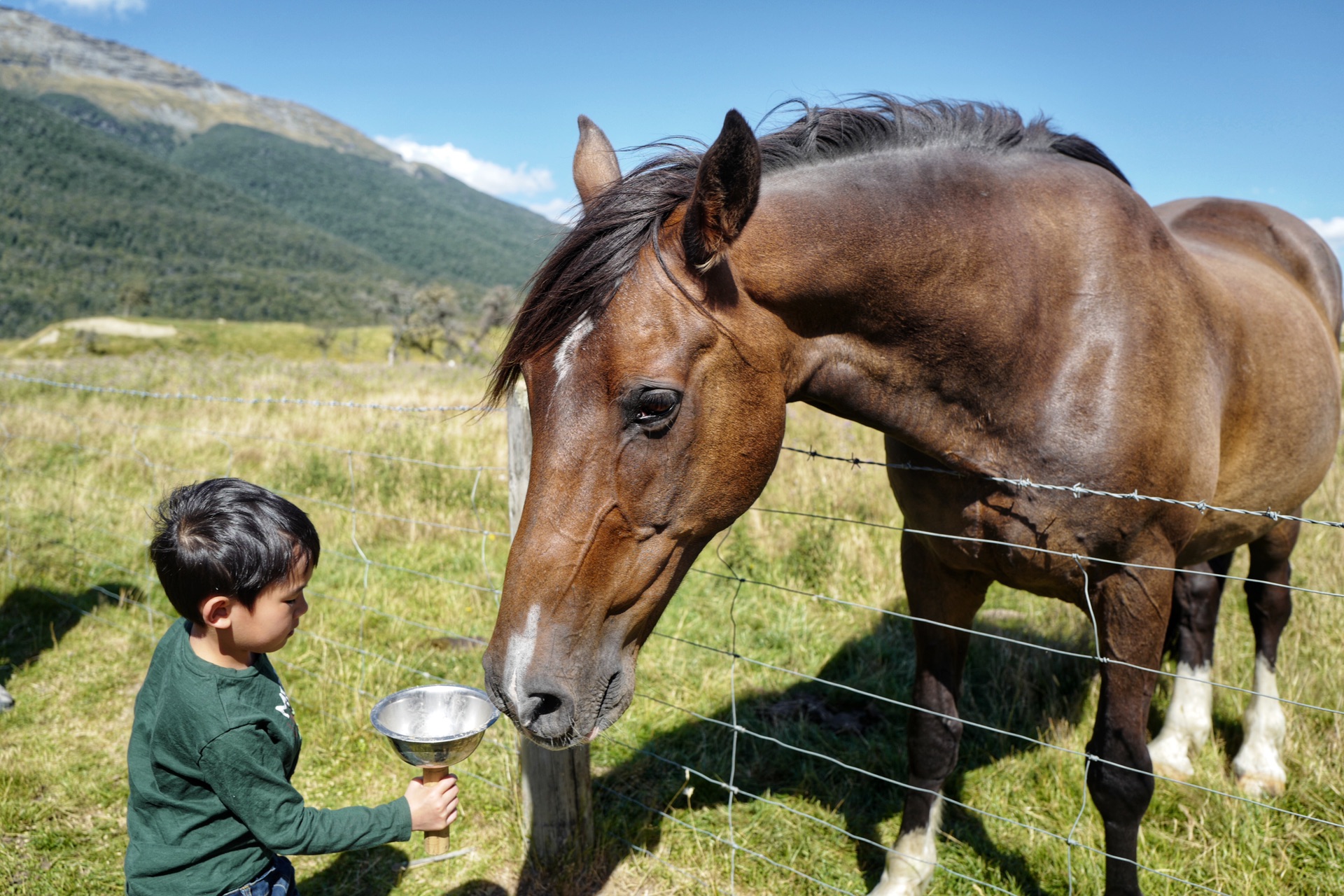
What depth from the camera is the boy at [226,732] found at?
1.68 m

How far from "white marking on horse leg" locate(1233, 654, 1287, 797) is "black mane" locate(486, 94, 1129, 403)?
2619mm

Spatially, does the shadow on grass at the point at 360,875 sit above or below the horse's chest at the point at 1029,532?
below

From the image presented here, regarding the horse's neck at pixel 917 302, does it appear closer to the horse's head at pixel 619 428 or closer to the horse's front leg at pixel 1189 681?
the horse's head at pixel 619 428

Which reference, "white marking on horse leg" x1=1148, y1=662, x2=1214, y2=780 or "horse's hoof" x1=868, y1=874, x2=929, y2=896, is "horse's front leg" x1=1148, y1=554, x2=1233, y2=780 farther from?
"horse's hoof" x1=868, y1=874, x2=929, y2=896

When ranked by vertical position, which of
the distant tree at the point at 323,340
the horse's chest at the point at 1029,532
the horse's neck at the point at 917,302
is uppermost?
the horse's neck at the point at 917,302

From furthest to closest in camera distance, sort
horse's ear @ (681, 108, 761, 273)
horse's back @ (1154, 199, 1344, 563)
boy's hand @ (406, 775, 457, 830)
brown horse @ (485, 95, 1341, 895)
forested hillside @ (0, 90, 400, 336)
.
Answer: forested hillside @ (0, 90, 400, 336) < horse's back @ (1154, 199, 1344, 563) < boy's hand @ (406, 775, 457, 830) < brown horse @ (485, 95, 1341, 895) < horse's ear @ (681, 108, 761, 273)

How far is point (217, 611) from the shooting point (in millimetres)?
1733

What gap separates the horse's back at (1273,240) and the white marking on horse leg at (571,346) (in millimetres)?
3009

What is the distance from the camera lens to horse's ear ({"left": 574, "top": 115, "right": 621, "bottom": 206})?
86.1 inches

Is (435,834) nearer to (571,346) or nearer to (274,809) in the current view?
(274,809)

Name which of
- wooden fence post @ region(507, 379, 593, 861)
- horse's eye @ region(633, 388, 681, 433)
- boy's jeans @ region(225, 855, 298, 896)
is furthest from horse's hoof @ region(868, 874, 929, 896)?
horse's eye @ region(633, 388, 681, 433)

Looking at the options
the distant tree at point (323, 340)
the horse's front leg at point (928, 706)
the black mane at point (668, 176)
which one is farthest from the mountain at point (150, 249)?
the horse's front leg at point (928, 706)

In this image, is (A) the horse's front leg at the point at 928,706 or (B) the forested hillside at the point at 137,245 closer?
(A) the horse's front leg at the point at 928,706

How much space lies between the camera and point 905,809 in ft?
8.78
